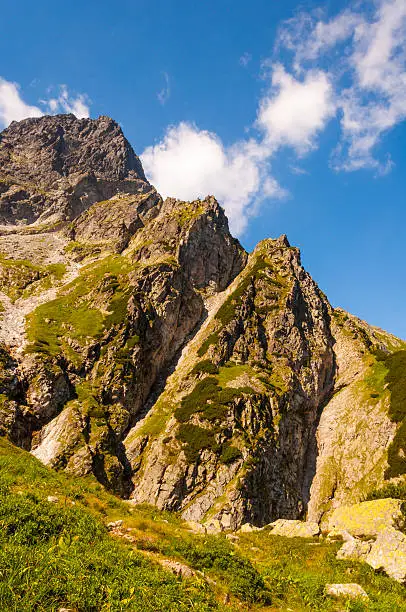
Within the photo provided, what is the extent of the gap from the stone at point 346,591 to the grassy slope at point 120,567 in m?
0.31

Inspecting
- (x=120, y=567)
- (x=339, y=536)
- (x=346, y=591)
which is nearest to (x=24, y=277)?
(x=339, y=536)

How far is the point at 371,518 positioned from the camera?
1964 centimetres

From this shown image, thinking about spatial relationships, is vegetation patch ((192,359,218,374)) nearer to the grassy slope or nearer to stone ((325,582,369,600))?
the grassy slope

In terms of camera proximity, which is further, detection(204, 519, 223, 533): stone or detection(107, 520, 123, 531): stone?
detection(204, 519, 223, 533): stone

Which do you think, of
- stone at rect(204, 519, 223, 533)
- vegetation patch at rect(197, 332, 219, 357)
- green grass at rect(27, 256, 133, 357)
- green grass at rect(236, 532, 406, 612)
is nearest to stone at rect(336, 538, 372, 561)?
green grass at rect(236, 532, 406, 612)

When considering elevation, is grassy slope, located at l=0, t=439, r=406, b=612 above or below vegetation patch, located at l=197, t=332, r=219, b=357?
below

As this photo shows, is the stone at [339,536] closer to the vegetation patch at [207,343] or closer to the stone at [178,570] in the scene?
the stone at [178,570]

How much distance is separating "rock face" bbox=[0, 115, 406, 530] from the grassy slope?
3701 centimetres

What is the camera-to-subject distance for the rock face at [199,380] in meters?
54.8

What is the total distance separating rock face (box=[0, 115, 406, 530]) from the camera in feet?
180

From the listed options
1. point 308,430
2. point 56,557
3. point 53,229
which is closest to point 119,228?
point 53,229

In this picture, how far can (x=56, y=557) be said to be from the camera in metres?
8.09

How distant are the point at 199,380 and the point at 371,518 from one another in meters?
56.0

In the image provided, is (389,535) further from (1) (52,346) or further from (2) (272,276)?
(2) (272,276)
